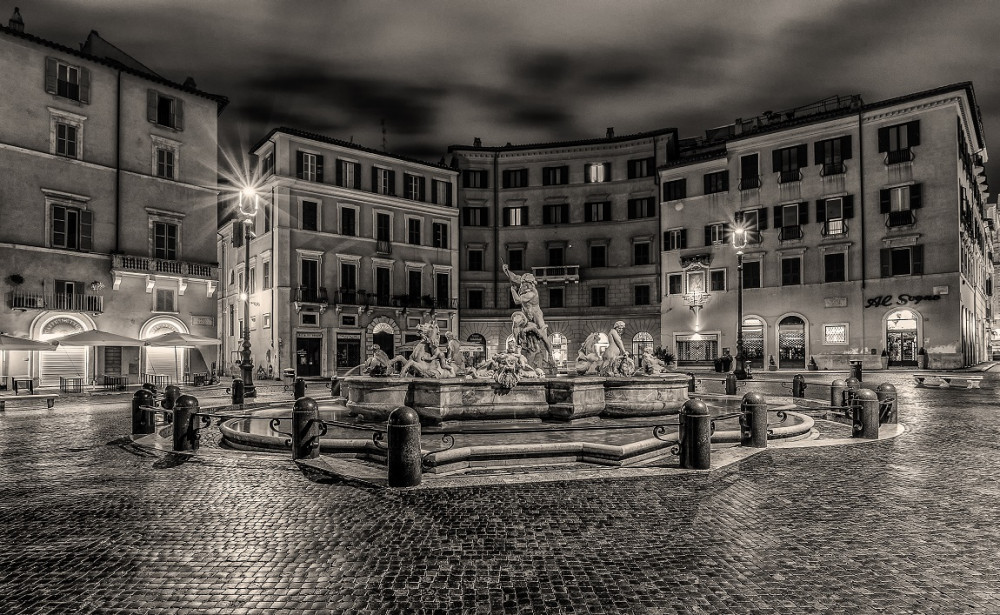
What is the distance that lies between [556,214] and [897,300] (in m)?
23.4

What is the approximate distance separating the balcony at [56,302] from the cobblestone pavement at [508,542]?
2285cm

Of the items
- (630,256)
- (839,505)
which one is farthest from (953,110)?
(839,505)

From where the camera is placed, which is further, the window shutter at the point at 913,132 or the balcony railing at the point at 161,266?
the window shutter at the point at 913,132

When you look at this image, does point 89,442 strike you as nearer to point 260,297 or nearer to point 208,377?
point 208,377

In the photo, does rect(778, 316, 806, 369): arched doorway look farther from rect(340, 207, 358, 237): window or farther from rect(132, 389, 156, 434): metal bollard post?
rect(132, 389, 156, 434): metal bollard post

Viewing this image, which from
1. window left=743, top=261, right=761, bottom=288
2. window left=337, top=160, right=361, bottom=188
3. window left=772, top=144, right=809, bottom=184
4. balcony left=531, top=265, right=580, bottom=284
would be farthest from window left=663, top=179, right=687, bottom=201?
window left=337, top=160, right=361, bottom=188

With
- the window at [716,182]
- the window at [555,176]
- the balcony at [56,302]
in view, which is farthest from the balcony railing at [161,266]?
the window at [716,182]

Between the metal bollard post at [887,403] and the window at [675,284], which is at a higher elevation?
the window at [675,284]

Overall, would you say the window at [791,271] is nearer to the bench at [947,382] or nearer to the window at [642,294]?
the window at [642,294]

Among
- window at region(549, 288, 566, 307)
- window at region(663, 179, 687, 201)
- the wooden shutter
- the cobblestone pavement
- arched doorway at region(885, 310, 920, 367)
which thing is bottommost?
the cobblestone pavement

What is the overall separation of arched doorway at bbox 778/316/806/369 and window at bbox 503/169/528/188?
21.4 m

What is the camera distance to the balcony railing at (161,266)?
29.9 meters

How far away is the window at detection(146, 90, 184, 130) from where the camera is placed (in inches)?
1266

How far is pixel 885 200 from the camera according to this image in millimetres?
36344
